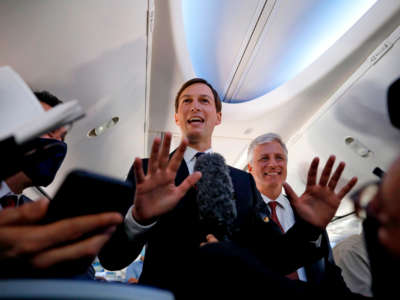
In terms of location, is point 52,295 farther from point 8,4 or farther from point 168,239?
point 8,4

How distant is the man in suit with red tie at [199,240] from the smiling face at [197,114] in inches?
9.2

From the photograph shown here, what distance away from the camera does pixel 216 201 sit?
85 cm

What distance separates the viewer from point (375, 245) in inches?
17.3

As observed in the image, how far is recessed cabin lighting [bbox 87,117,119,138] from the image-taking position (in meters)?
2.57

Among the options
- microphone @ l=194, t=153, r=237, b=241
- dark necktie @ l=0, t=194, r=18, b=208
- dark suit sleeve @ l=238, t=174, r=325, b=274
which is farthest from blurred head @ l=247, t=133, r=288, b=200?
dark necktie @ l=0, t=194, r=18, b=208

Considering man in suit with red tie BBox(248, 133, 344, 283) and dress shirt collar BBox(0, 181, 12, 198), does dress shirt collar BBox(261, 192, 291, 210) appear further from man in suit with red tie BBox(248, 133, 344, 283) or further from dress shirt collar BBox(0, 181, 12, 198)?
dress shirt collar BBox(0, 181, 12, 198)

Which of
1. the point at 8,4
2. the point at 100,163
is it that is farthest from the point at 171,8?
the point at 100,163

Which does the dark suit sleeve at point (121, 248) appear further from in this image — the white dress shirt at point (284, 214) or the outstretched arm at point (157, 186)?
the white dress shirt at point (284, 214)

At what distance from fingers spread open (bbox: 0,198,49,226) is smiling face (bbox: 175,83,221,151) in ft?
3.07

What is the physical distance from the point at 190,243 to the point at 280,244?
12.3 inches

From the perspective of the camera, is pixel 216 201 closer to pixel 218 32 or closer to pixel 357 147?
pixel 218 32

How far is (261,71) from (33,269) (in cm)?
256

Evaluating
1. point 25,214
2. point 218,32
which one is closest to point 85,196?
point 25,214

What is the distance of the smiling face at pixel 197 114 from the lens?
1.31m
